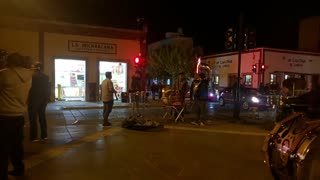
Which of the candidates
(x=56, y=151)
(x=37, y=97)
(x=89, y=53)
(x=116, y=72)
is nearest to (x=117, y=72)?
(x=116, y=72)

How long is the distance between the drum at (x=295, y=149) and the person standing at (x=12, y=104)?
11.5 feet

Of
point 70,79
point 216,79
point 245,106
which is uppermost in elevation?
point 216,79

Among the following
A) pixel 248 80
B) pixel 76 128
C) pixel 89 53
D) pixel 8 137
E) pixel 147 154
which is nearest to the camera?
pixel 8 137

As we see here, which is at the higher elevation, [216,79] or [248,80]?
[216,79]

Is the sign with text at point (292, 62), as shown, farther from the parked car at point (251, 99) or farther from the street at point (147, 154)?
the street at point (147, 154)

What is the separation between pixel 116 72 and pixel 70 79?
9.65 feet

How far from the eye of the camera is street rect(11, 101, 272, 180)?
6.88 metres

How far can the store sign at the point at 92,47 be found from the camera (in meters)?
24.5

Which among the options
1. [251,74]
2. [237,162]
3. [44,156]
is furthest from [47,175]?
[251,74]

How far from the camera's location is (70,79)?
24.9 metres

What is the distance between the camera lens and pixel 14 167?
6.48 m

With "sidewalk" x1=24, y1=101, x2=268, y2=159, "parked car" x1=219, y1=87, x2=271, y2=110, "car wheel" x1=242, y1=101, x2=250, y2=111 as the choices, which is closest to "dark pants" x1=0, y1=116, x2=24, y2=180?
"sidewalk" x1=24, y1=101, x2=268, y2=159

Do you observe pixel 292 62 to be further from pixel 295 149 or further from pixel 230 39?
pixel 295 149

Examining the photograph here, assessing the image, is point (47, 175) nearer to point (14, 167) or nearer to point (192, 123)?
point (14, 167)
